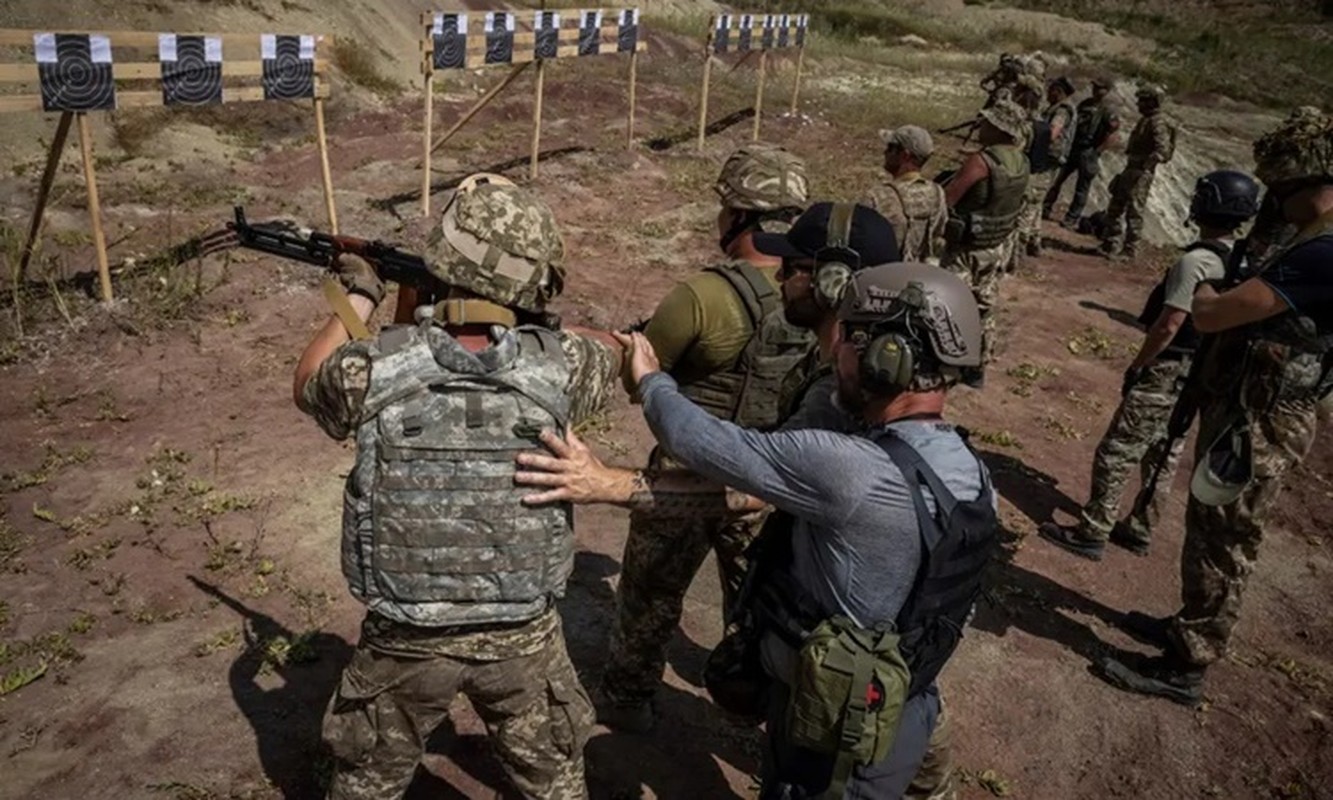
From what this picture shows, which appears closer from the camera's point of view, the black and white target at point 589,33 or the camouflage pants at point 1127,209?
the camouflage pants at point 1127,209

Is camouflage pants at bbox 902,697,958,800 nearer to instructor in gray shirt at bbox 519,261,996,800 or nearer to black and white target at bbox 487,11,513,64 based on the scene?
instructor in gray shirt at bbox 519,261,996,800

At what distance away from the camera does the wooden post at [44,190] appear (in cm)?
712

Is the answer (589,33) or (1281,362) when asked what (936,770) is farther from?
(589,33)

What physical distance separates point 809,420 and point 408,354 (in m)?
1.15

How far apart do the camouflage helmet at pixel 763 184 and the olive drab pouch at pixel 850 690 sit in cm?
188

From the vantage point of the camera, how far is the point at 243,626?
14.6 ft

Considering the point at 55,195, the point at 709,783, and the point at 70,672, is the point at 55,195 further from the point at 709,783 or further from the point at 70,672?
the point at 709,783

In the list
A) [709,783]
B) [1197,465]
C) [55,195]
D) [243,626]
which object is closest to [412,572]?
[709,783]

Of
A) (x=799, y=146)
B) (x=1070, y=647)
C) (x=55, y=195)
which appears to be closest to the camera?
(x=1070, y=647)

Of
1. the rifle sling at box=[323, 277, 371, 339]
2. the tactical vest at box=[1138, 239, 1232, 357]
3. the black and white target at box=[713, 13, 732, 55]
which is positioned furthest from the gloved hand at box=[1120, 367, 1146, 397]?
the black and white target at box=[713, 13, 732, 55]

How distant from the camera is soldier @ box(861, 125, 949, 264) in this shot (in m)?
6.07

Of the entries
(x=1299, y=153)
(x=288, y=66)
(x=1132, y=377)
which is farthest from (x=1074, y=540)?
(x=288, y=66)

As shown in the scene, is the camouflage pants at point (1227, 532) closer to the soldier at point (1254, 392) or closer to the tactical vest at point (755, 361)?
the soldier at point (1254, 392)

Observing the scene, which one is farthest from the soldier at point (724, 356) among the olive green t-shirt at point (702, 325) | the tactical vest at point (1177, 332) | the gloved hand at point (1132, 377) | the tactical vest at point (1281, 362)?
the gloved hand at point (1132, 377)
